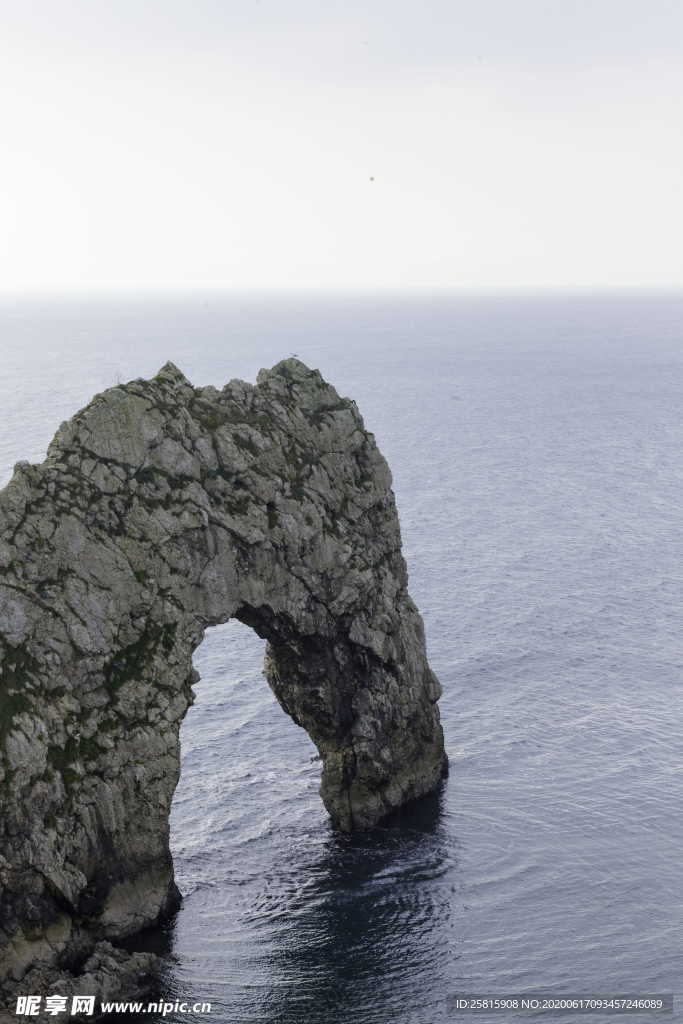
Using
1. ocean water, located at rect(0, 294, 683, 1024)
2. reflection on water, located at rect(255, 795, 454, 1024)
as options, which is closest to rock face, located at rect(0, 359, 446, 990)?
reflection on water, located at rect(255, 795, 454, 1024)

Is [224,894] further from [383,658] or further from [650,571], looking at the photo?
[650,571]

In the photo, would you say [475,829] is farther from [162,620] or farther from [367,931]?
[162,620]

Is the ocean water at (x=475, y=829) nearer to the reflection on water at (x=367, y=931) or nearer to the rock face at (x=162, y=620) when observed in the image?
the reflection on water at (x=367, y=931)

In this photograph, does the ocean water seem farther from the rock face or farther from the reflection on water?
Result: the rock face

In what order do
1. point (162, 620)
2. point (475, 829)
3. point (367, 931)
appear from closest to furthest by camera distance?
point (367, 931) → point (162, 620) → point (475, 829)

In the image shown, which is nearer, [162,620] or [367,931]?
[367,931]

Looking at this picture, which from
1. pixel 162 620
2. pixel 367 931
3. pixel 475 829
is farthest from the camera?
pixel 475 829

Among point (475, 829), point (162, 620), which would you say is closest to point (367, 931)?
point (475, 829)

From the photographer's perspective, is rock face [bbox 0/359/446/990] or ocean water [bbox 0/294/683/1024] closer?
rock face [bbox 0/359/446/990]

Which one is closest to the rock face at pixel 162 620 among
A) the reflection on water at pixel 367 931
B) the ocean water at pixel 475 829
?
the reflection on water at pixel 367 931
